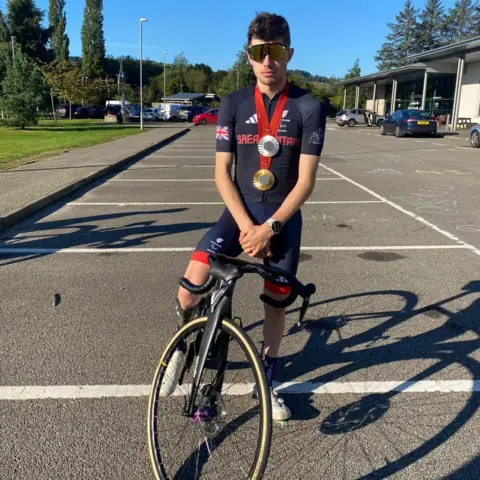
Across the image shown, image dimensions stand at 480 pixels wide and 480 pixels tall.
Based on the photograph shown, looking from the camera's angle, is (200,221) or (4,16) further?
(4,16)

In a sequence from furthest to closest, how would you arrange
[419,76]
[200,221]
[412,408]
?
[419,76] → [200,221] → [412,408]

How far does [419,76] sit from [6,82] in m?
35.2

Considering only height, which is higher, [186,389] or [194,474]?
[186,389]

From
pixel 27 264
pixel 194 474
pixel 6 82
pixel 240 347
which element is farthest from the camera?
pixel 6 82

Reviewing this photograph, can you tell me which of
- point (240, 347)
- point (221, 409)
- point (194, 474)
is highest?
point (240, 347)

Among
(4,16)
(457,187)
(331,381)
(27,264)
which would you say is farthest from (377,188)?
(4,16)

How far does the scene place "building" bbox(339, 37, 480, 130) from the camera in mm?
32844

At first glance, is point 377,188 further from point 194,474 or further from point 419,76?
point 419,76

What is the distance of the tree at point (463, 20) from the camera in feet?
235

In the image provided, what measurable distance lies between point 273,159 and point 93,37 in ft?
306

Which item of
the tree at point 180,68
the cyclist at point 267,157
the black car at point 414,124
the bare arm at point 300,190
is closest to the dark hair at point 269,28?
the cyclist at point 267,157

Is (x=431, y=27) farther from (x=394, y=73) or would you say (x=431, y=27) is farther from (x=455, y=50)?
(x=455, y=50)

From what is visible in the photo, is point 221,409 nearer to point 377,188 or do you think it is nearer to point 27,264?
point 27,264

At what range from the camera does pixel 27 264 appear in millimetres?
5742
